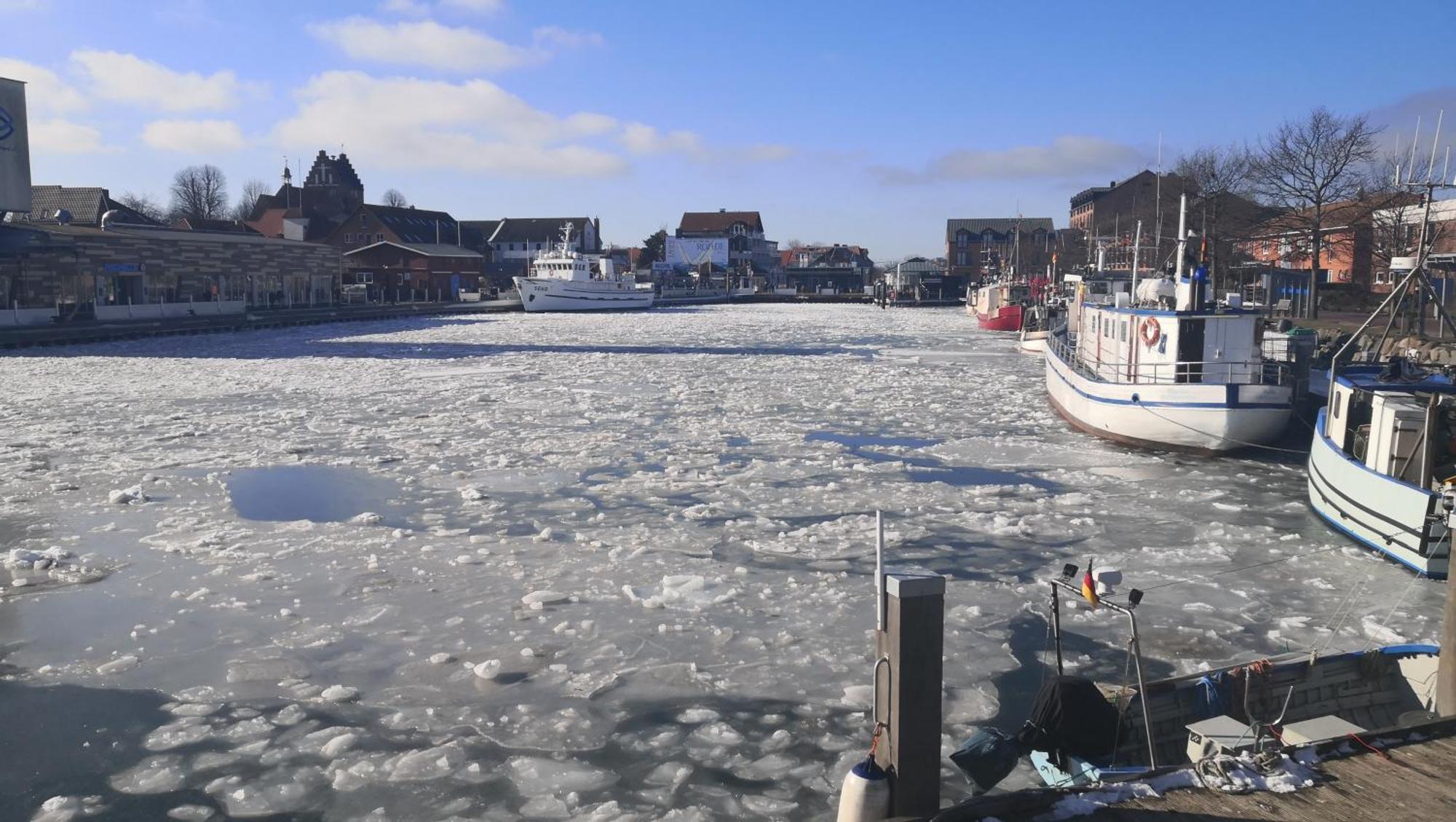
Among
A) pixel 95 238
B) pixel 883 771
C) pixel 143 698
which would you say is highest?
pixel 95 238

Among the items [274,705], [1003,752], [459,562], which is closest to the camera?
[1003,752]

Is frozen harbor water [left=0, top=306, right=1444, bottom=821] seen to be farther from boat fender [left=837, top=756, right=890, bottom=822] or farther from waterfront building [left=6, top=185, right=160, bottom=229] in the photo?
waterfront building [left=6, top=185, right=160, bottom=229]

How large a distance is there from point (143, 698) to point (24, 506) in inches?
318

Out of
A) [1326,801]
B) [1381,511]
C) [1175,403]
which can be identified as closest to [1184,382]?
[1175,403]

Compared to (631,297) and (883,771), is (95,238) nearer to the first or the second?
(631,297)

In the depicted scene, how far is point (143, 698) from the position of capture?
813cm

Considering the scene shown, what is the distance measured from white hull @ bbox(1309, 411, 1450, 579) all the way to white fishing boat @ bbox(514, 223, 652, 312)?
72.0 m

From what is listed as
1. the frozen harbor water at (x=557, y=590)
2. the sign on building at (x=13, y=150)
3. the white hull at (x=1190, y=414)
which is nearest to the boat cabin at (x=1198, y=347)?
the white hull at (x=1190, y=414)

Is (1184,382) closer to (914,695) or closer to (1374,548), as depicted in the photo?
(1374,548)

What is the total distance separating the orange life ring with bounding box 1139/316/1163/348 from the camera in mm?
22109

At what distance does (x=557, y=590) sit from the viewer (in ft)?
35.8

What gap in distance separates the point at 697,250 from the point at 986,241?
1593 inches

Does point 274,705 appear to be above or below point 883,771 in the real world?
below

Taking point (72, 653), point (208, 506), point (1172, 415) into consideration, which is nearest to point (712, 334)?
point (1172, 415)
